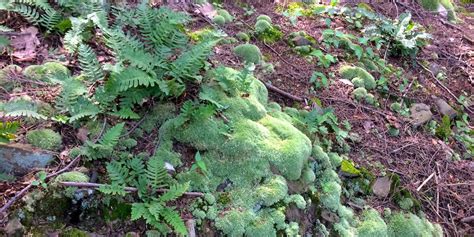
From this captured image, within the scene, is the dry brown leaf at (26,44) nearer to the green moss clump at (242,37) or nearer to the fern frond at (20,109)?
the fern frond at (20,109)

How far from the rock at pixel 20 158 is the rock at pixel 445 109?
5.42 metres

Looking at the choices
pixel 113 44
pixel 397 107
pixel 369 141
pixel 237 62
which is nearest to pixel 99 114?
pixel 113 44

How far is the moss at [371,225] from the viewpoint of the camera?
4160mm

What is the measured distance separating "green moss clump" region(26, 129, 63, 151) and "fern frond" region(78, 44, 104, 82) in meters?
0.75

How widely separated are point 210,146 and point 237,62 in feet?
5.86

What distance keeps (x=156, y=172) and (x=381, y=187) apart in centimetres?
270

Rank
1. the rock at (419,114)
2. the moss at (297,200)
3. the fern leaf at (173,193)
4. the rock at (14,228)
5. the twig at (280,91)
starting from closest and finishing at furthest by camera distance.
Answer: the rock at (14,228), the fern leaf at (173,193), the moss at (297,200), the twig at (280,91), the rock at (419,114)

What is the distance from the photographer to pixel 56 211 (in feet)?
10.4

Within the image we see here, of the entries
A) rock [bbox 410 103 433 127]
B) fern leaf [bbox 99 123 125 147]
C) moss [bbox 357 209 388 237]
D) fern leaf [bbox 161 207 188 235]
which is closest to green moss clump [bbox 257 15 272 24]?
rock [bbox 410 103 433 127]

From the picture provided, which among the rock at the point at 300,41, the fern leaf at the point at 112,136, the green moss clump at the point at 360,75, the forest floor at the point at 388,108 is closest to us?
the fern leaf at the point at 112,136

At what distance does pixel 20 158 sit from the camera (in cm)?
335

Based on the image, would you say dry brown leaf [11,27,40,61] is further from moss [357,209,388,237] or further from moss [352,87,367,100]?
moss [352,87,367,100]

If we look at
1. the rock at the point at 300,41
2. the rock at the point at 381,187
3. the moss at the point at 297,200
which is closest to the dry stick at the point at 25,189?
the moss at the point at 297,200

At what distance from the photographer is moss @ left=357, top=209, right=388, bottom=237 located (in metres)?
4.16
